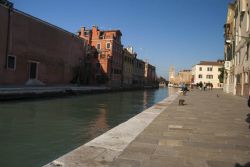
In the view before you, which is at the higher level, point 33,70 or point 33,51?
point 33,51

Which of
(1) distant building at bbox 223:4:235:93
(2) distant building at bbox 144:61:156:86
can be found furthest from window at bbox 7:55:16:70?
(2) distant building at bbox 144:61:156:86

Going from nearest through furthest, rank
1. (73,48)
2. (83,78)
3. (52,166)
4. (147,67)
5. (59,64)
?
(52,166), (59,64), (73,48), (83,78), (147,67)

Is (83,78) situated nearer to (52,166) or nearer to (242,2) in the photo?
(242,2)

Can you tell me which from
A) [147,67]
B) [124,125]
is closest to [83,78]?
[124,125]

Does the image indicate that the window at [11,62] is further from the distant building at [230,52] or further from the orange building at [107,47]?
the orange building at [107,47]

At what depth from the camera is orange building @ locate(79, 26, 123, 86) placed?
5909 centimetres

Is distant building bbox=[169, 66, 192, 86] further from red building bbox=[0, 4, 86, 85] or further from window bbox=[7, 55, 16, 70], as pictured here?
window bbox=[7, 55, 16, 70]

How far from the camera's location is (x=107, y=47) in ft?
201

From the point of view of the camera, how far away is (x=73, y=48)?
4809 cm

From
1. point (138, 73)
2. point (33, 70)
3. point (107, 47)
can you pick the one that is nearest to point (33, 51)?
point (33, 70)

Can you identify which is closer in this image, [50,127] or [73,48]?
[50,127]

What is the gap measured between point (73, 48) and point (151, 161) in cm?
4451

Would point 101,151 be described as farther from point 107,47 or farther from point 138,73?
point 138,73

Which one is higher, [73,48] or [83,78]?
[73,48]
